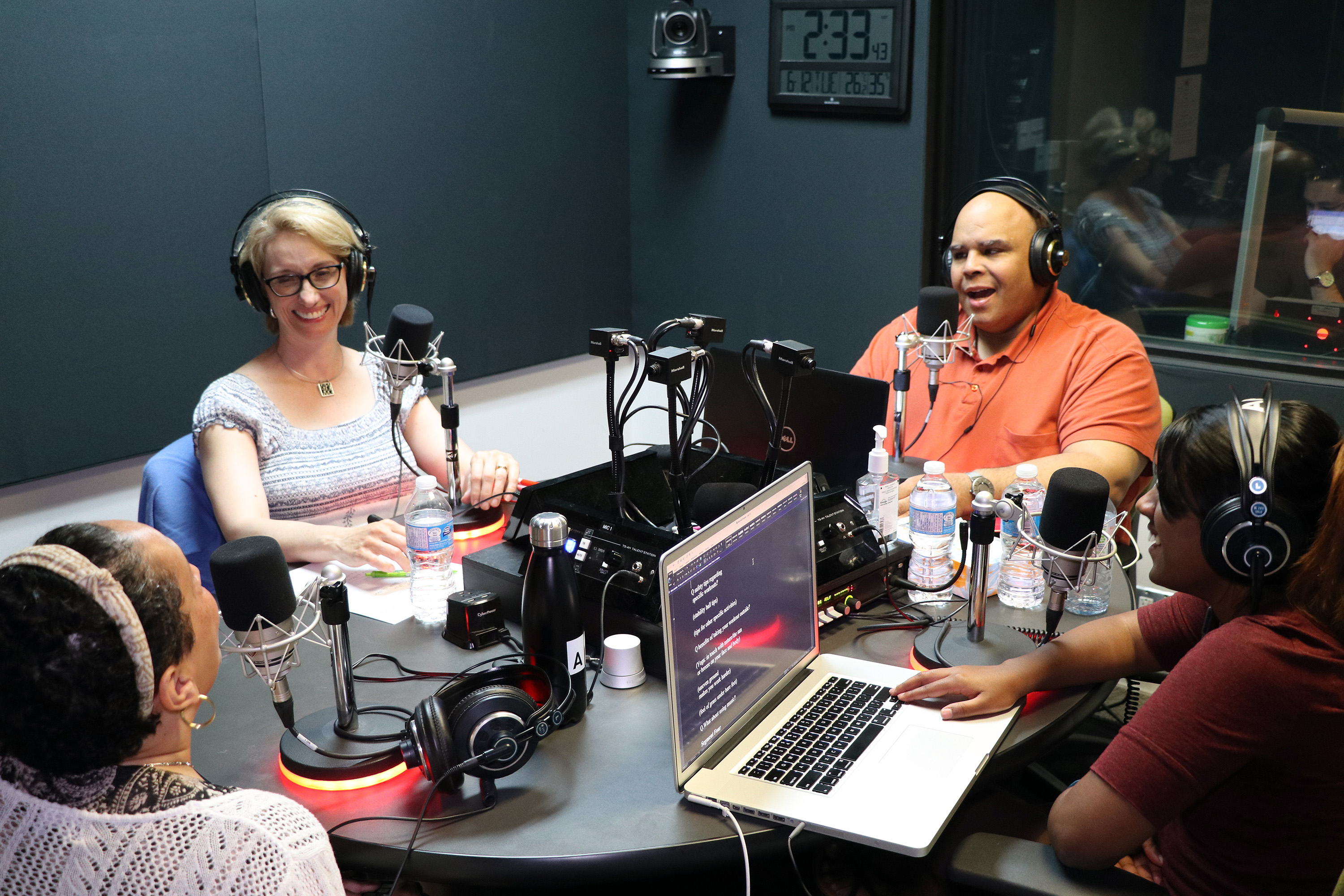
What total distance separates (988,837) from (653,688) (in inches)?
19.9

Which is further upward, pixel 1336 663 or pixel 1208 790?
pixel 1336 663

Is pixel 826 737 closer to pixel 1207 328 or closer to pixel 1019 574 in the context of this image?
pixel 1019 574

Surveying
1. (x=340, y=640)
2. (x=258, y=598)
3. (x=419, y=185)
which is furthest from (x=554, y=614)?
(x=419, y=185)

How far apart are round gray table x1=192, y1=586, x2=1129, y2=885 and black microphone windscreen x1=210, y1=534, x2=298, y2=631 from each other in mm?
225

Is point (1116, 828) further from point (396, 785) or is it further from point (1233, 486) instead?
point (396, 785)

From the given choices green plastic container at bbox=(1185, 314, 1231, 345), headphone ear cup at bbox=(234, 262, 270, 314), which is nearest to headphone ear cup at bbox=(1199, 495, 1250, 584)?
headphone ear cup at bbox=(234, 262, 270, 314)

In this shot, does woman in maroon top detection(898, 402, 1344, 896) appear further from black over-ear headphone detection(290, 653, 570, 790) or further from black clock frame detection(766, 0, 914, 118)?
black clock frame detection(766, 0, 914, 118)

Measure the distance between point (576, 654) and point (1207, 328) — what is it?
2627 millimetres

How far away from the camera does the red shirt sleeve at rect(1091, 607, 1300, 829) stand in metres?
1.21

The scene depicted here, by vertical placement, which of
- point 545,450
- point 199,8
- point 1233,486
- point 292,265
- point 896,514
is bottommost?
point 545,450

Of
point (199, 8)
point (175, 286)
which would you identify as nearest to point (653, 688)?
point (175, 286)

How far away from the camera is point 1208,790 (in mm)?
1263

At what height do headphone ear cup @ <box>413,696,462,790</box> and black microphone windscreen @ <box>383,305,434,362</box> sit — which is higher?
black microphone windscreen @ <box>383,305,434,362</box>

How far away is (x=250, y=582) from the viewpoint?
128 cm
